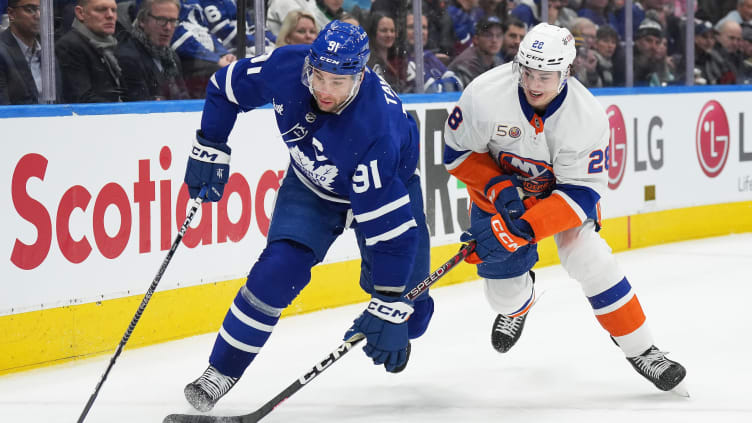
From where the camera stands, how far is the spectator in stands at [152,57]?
3.96 m

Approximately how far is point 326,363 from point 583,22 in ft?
12.9

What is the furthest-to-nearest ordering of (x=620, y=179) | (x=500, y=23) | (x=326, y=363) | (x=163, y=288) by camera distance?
(x=620, y=179) < (x=500, y=23) < (x=163, y=288) < (x=326, y=363)

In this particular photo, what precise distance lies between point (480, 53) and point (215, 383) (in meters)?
3.18

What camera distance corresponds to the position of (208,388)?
2842 millimetres

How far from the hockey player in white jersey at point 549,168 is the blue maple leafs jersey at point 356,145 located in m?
0.36

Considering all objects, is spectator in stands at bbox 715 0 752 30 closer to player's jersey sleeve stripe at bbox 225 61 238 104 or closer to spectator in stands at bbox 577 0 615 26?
spectator in stands at bbox 577 0 615 26

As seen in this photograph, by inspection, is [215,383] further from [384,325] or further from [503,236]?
[503,236]

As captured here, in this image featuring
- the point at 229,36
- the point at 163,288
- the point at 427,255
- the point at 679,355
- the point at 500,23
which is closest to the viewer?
the point at 427,255

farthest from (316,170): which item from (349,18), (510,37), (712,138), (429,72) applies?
(712,138)

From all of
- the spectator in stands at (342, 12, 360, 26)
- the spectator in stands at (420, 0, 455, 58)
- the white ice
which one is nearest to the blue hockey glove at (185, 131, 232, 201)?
the white ice

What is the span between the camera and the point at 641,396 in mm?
3188

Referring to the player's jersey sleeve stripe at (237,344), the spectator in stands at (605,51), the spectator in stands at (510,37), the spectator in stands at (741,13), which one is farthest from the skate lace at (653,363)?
the spectator in stands at (741,13)

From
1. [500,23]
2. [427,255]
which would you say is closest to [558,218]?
[427,255]

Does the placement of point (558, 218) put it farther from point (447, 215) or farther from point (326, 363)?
point (447, 215)
